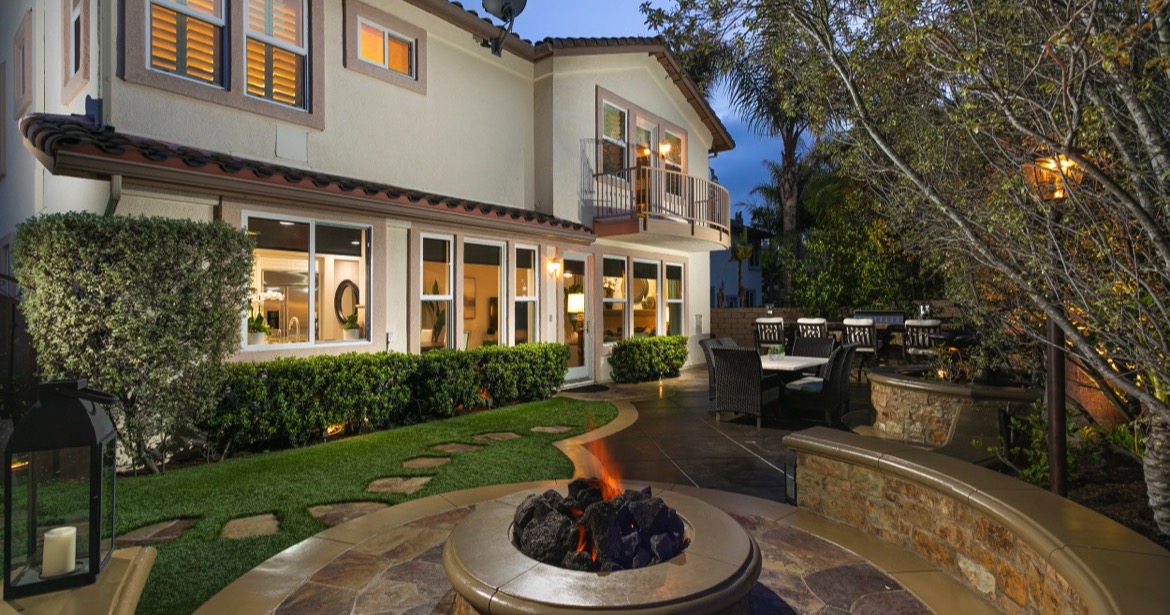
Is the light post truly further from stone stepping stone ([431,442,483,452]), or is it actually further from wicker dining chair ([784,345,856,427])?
stone stepping stone ([431,442,483,452])

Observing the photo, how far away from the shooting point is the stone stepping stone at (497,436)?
6.32m

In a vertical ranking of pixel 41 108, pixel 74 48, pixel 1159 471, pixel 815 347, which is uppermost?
pixel 74 48

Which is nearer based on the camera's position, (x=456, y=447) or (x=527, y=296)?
(x=456, y=447)

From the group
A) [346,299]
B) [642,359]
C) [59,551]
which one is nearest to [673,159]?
[642,359]

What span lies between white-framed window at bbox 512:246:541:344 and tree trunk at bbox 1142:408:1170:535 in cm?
793

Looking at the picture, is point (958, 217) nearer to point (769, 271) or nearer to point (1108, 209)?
point (1108, 209)

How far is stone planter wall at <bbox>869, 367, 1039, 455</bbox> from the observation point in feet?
14.7

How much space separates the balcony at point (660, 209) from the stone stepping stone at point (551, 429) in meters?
4.77

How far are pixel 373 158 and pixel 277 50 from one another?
1689mm

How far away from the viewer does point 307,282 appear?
7000 millimetres

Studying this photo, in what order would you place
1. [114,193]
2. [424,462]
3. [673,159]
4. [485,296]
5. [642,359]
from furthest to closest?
[673,159] < [642,359] < [485,296] < [424,462] < [114,193]

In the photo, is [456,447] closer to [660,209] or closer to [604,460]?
[604,460]

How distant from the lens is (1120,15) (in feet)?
8.29

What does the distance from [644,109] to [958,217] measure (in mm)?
10673
